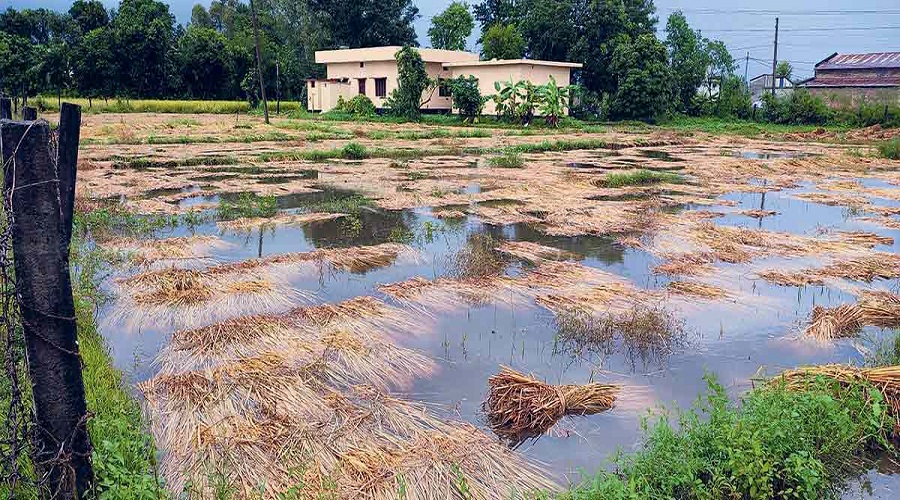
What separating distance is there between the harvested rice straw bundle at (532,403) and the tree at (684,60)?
3203 cm

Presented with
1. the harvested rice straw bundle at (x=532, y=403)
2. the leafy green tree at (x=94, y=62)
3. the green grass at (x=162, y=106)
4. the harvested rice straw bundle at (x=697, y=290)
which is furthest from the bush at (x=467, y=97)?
the harvested rice straw bundle at (x=532, y=403)

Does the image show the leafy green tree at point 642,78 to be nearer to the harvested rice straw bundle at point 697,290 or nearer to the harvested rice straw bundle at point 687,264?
the harvested rice straw bundle at point 687,264

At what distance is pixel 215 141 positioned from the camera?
68.5 feet

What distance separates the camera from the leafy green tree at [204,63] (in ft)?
128

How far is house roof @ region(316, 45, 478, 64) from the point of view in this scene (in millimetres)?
32469

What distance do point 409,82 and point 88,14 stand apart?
23.3 m

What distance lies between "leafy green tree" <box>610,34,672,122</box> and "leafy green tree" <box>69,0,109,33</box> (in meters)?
30.2

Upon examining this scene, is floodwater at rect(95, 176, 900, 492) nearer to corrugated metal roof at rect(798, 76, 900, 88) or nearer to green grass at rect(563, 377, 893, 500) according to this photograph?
green grass at rect(563, 377, 893, 500)

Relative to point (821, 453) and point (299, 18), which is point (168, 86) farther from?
point (821, 453)

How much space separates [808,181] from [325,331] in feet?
42.2

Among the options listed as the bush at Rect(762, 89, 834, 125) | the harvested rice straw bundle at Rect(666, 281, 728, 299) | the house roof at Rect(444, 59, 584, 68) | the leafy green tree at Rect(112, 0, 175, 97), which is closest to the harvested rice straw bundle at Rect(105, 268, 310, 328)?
the harvested rice straw bundle at Rect(666, 281, 728, 299)

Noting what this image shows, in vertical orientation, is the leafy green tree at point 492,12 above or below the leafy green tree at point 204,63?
above

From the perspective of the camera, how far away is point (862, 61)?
139 feet

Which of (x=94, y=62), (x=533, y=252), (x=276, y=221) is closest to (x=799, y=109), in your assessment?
(x=533, y=252)
